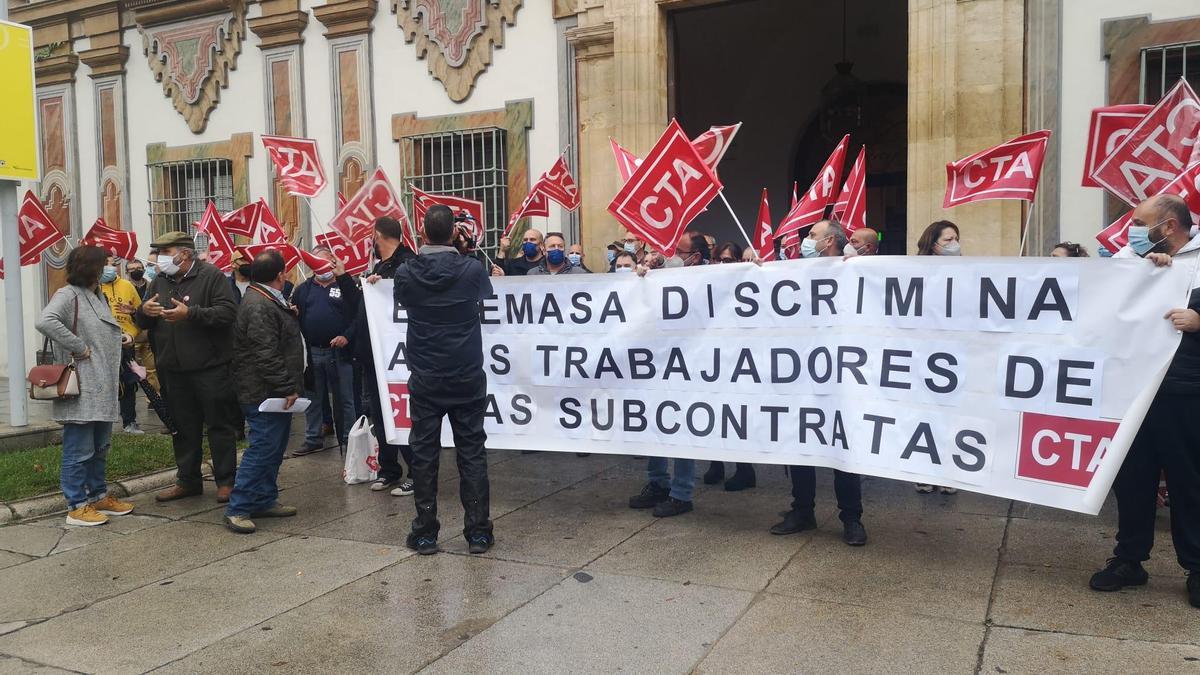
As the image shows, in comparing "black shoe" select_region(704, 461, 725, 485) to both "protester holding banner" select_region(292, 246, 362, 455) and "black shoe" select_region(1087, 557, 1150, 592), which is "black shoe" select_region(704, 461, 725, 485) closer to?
"black shoe" select_region(1087, 557, 1150, 592)

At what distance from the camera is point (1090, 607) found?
4.50 m

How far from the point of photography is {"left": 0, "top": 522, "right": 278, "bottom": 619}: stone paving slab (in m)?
5.03

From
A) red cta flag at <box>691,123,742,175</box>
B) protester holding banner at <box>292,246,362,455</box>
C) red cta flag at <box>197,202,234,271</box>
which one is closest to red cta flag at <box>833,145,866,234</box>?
red cta flag at <box>691,123,742,175</box>

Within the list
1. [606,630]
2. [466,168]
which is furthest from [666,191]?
[466,168]

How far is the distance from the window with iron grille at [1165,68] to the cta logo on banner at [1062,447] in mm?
4853

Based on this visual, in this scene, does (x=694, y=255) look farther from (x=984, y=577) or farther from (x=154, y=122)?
(x=154, y=122)

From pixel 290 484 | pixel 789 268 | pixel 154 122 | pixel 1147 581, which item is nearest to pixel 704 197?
pixel 789 268

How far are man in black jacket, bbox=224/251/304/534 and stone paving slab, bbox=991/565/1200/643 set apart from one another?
4.46 m

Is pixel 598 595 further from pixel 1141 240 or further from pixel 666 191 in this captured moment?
pixel 1141 240

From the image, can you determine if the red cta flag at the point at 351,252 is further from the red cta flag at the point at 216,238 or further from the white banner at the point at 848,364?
the red cta flag at the point at 216,238

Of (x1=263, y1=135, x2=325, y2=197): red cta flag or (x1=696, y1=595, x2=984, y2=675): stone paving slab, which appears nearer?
(x1=696, y1=595, x2=984, y2=675): stone paving slab

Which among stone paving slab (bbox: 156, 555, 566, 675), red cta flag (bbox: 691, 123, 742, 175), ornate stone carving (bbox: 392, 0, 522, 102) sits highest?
ornate stone carving (bbox: 392, 0, 522, 102)

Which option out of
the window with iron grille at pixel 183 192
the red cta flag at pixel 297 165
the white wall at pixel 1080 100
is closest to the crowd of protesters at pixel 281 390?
the white wall at pixel 1080 100

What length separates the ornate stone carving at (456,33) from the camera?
11.5m
